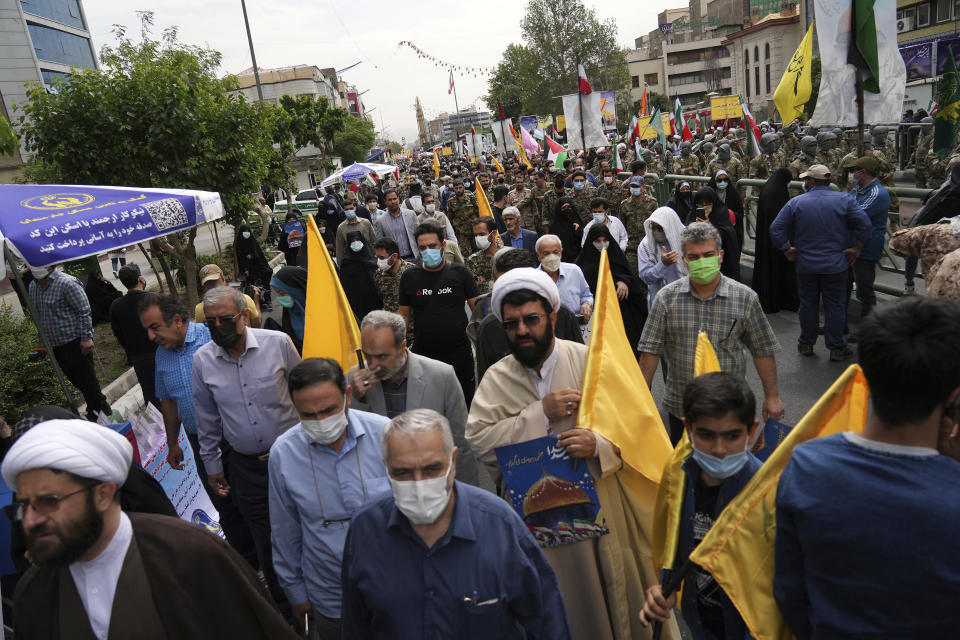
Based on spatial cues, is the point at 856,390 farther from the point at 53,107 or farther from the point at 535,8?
the point at 535,8

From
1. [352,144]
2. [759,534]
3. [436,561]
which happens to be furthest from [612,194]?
[352,144]

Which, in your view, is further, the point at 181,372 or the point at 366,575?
the point at 181,372

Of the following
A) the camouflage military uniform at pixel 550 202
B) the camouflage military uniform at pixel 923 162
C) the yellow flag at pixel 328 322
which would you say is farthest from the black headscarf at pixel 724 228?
the camouflage military uniform at pixel 923 162

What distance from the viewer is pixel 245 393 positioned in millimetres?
3570

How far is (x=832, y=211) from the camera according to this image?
6020 mm

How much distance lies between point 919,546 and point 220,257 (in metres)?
16.3

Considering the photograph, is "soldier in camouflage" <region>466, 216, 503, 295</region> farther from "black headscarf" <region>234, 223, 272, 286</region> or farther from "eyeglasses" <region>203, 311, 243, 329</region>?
"black headscarf" <region>234, 223, 272, 286</region>

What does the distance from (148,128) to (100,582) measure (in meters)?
9.53

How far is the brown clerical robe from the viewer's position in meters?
2.01

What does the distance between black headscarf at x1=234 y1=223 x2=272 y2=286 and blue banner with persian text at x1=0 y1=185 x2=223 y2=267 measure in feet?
17.9

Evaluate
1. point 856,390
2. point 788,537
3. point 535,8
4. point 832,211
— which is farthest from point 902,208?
point 535,8

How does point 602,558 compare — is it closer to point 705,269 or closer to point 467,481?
point 467,481

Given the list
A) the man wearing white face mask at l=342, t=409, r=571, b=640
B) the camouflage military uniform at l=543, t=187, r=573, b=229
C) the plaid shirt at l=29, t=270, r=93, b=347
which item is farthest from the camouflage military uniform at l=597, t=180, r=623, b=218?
the man wearing white face mask at l=342, t=409, r=571, b=640

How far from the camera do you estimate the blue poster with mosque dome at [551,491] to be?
252cm
